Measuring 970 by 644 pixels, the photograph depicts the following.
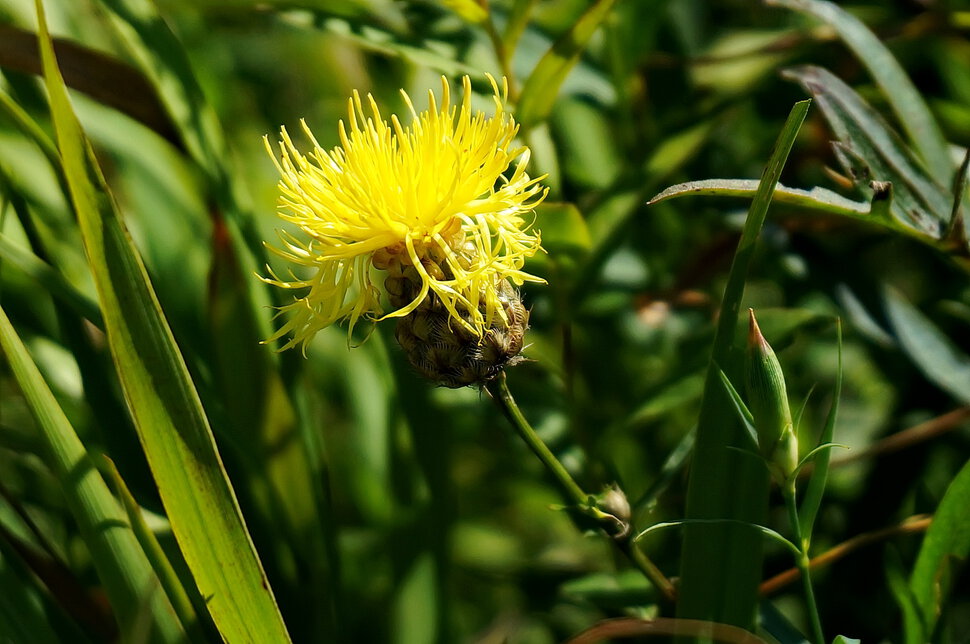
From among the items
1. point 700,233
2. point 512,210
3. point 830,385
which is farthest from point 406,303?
point 830,385

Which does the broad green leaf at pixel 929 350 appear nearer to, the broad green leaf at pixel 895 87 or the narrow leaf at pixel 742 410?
the broad green leaf at pixel 895 87

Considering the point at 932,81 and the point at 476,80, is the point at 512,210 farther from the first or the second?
the point at 932,81

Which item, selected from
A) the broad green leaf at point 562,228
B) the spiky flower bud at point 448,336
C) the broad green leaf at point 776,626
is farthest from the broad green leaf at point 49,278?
the broad green leaf at point 776,626

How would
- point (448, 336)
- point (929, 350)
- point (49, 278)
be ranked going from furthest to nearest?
point (929, 350) < point (49, 278) < point (448, 336)

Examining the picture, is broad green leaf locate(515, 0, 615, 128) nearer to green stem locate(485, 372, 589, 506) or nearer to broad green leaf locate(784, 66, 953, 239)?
broad green leaf locate(784, 66, 953, 239)

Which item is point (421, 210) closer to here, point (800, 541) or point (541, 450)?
point (541, 450)

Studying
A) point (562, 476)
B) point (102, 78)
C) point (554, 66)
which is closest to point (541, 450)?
point (562, 476)
